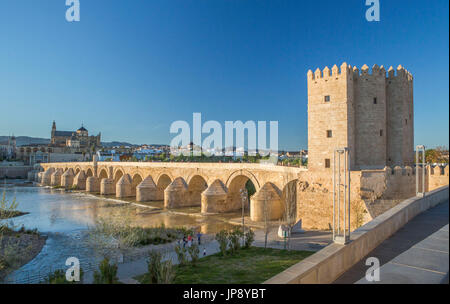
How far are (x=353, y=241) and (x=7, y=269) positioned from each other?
594 inches

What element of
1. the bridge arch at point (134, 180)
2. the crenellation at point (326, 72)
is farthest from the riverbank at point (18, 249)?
the bridge arch at point (134, 180)

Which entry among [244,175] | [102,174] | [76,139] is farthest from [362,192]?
[76,139]

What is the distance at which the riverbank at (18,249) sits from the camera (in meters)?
13.2

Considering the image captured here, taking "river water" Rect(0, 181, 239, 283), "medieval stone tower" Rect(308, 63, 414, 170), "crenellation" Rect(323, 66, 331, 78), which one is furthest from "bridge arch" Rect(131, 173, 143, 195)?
"crenellation" Rect(323, 66, 331, 78)

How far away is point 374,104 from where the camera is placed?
675 inches

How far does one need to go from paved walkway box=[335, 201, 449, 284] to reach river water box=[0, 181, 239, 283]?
41.4 ft

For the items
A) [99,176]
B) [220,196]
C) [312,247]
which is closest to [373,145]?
[312,247]

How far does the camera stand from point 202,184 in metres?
32.8

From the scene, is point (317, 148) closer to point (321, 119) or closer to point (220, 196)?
point (321, 119)

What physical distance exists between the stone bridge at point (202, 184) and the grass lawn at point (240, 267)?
5637 mm

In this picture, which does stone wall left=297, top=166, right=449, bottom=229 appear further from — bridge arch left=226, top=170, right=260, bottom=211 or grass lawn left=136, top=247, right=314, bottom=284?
bridge arch left=226, top=170, right=260, bottom=211

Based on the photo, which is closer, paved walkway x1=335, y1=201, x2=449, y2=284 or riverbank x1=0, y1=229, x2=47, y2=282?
paved walkway x1=335, y1=201, x2=449, y2=284

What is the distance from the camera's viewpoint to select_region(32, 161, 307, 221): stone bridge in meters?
22.1

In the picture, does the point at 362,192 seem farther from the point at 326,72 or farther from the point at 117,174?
the point at 117,174
